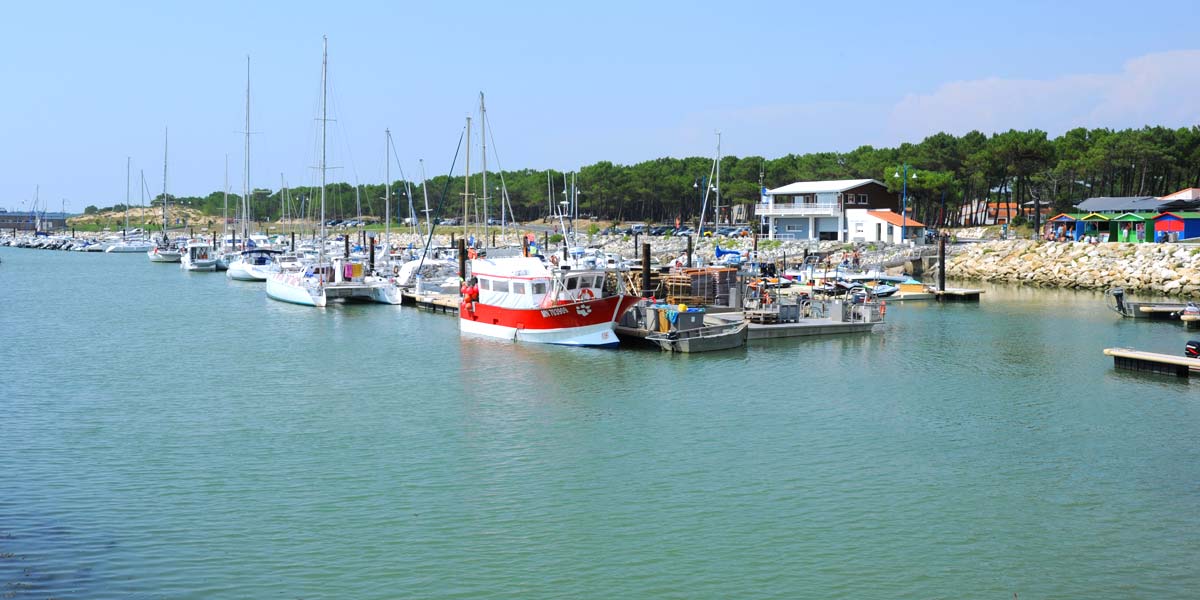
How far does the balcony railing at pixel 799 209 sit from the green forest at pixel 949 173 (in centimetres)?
593

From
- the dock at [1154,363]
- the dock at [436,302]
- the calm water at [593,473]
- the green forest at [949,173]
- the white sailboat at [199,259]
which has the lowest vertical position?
the calm water at [593,473]

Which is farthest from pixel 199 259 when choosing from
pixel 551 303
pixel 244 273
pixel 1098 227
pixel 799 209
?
pixel 1098 227

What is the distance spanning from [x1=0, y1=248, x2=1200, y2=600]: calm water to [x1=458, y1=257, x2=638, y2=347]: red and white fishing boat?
0.87 m

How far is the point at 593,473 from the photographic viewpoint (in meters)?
21.8

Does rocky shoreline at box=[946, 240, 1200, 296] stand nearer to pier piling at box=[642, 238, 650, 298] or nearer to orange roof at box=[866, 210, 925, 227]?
orange roof at box=[866, 210, 925, 227]

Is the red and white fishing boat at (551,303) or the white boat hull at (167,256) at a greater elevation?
the white boat hull at (167,256)

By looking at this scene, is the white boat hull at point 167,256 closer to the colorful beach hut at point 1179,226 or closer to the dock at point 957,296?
the dock at point 957,296

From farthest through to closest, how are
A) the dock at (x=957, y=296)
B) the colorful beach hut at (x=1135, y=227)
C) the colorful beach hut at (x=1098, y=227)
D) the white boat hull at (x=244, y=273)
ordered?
1. the colorful beach hut at (x=1098, y=227)
2. the white boat hull at (x=244, y=273)
3. the colorful beach hut at (x=1135, y=227)
4. the dock at (x=957, y=296)

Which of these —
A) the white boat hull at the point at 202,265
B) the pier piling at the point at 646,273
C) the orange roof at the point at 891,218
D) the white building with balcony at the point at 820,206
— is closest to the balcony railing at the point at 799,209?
the white building with balcony at the point at 820,206

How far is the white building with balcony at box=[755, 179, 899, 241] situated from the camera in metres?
91.6

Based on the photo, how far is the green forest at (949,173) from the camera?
91.2 m

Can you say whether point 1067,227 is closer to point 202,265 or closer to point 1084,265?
point 1084,265

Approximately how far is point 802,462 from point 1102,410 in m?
10.5

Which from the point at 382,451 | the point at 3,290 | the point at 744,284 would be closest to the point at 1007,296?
the point at 744,284
